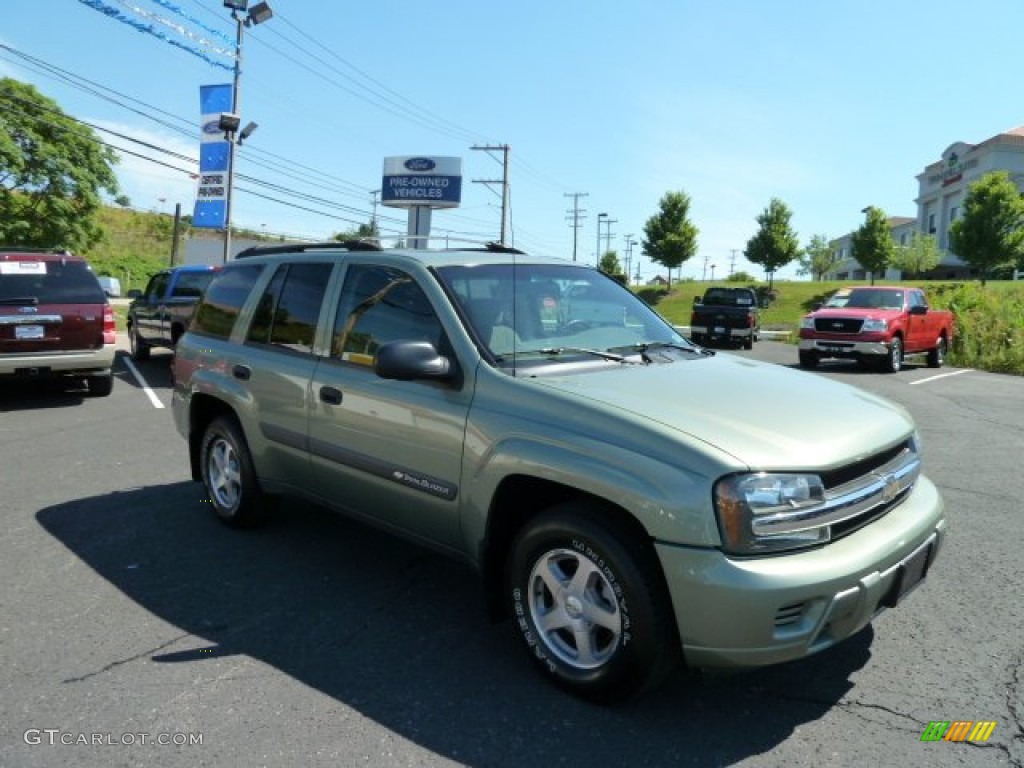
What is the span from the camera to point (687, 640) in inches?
104

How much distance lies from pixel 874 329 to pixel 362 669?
15.7 meters

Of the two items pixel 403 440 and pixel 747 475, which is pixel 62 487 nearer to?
pixel 403 440

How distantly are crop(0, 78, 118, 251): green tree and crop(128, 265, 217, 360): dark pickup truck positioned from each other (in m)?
29.6

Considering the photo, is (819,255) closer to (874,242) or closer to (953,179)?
(953,179)

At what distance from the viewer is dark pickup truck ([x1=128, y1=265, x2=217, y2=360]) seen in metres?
12.8

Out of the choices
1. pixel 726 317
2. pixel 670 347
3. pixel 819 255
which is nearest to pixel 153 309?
pixel 670 347

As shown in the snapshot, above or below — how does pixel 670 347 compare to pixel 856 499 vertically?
above

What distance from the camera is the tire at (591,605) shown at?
271cm

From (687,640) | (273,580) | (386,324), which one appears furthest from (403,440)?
(687,640)

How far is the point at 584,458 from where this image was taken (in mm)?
2844

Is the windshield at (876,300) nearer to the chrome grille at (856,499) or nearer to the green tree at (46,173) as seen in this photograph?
the chrome grille at (856,499)

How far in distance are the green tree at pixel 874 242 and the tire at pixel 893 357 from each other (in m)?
40.7

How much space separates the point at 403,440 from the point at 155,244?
3316 inches

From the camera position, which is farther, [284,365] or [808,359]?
[808,359]
